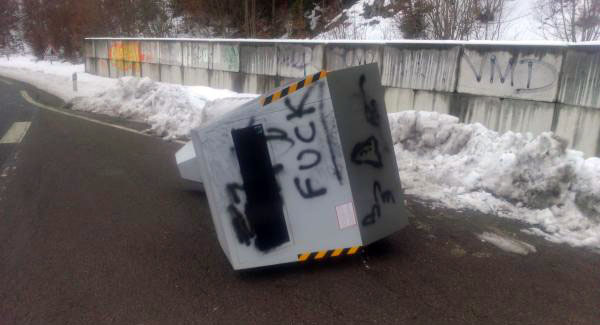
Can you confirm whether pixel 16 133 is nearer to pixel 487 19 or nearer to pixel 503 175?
pixel 503 175

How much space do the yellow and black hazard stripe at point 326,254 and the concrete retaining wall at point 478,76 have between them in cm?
426

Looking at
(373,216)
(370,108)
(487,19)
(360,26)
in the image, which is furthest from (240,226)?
(360,26)

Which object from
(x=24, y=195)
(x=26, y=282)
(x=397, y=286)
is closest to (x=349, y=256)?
(x=397, y=286)

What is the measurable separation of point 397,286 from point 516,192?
283cm

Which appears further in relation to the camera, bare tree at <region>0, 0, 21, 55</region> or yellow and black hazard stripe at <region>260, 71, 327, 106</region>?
bare tree at <region>0, 0, 21, 55</region>

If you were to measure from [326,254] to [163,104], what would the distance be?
29.8 feet

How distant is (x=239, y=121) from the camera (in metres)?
4.10

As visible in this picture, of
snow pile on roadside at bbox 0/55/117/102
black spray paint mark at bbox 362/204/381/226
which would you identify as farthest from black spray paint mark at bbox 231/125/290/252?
snow pile on roadside at bbox 0/55/117/102

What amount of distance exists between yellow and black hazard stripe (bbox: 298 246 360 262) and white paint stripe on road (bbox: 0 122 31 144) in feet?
25.7

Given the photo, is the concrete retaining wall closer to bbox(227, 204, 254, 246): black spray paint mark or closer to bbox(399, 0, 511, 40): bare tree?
bbox(399, 0, 511, 40): bare tree

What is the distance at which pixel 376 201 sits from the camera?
178 inches

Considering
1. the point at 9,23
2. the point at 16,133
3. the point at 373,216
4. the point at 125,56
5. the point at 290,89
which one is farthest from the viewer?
the point at 9,23

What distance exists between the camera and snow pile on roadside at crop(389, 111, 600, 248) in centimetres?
545

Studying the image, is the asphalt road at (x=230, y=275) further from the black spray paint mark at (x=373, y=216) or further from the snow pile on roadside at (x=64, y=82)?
the snow pile on roadside at (x=64, y=82)
